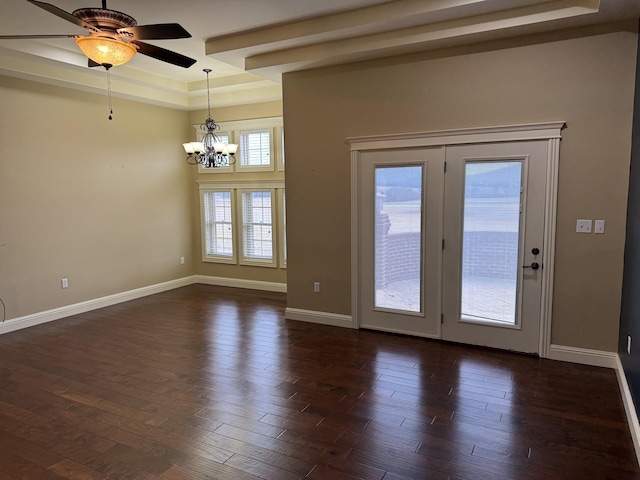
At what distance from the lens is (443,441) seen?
2.64 metres

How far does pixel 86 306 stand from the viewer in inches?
226

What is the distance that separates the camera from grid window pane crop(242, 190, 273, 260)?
6.71 metres

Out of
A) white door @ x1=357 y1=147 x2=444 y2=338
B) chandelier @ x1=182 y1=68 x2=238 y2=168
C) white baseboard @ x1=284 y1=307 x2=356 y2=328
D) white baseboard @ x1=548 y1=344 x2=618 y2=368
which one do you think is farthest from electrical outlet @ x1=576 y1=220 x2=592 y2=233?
chandelier @ x1=182 y1=68 x2=238 y2=168

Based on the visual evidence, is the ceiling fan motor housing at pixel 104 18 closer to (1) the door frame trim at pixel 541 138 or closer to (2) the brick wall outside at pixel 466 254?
(1) the door frame trim at pixel 541 138

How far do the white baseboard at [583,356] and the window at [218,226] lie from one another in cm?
485

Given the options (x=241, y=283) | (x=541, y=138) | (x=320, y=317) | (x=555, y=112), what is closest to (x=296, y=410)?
(x=320, y=317)

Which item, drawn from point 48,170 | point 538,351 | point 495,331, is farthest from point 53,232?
point 538,351

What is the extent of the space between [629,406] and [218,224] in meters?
5.99

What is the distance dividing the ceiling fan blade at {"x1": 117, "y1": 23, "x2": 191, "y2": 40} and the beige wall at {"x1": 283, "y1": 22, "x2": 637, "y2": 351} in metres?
2.28

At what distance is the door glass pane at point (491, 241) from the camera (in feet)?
12.9

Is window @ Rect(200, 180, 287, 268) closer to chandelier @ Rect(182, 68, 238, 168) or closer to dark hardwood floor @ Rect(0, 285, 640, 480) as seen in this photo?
chandelier @ Rect(182, 68, 238, 168)

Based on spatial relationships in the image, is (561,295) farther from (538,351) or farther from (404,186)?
(404,186)

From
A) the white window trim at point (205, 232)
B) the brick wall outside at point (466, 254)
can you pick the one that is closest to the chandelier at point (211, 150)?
the white window trim at point (205, 232)

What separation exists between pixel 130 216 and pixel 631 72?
6167 mm
